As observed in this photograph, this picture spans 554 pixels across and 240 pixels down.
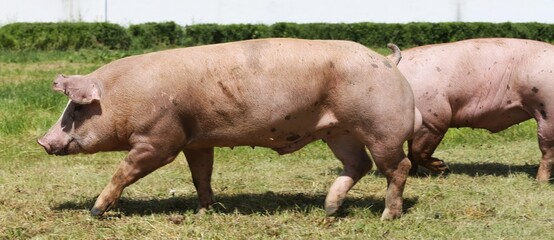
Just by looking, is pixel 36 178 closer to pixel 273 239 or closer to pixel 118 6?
pixel 273 239

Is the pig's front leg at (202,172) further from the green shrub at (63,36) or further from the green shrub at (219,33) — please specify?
the green shrub at (219,33)

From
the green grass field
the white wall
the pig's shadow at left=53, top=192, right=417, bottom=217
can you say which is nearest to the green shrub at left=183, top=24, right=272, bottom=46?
the white wall

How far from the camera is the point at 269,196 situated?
746cm

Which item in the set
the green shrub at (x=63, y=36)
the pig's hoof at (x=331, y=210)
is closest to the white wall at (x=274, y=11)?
the green shrub at (x=63, y=36)

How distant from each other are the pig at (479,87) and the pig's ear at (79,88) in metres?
3.20

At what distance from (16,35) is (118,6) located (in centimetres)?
532

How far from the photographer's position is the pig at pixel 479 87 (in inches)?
328

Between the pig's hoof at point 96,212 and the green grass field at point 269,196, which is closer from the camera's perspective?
the green grass field at point 269,196

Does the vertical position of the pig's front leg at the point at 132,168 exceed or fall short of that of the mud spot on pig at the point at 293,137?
it falls short

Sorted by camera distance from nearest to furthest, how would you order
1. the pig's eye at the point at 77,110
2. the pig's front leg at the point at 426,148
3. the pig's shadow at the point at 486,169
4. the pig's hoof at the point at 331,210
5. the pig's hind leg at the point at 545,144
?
the pig's eye at the point at 77,110
the pig's hoof at the point at 331,210
the pig's hind leg at the point at 545,144
the pig's front leg at the point at 426,148
the pig's shadow at the point at 486,169

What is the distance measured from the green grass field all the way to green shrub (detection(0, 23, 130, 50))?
12781mm

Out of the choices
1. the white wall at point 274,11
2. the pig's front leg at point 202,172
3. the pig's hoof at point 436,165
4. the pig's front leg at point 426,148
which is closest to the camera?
the pig's front leg at point 202,172

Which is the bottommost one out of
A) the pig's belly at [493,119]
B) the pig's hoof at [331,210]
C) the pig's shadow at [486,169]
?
the pig's shadow at [486,169]

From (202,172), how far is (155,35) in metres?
18.5
